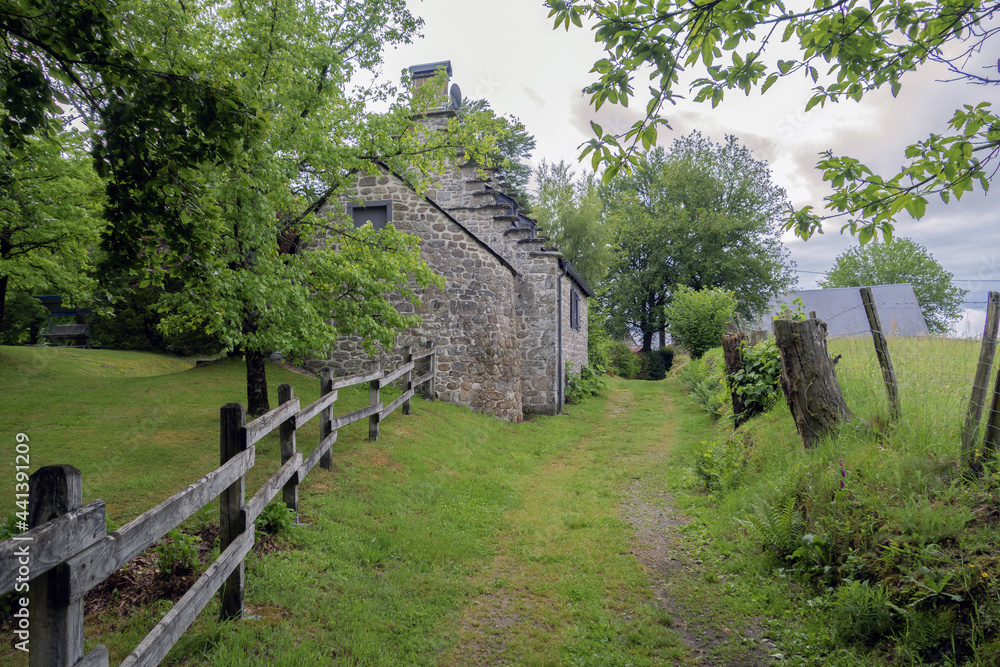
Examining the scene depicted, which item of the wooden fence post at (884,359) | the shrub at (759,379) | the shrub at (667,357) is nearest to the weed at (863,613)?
the wooden fence post at (884,359)

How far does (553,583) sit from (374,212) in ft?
34.8

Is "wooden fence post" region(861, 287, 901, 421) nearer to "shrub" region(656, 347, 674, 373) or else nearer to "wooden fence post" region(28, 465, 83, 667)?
"wooden fence post" region(28, 465, 83, 667)

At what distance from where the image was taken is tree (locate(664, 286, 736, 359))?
23688 millimetres

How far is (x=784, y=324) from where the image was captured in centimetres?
651

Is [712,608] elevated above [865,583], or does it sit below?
below

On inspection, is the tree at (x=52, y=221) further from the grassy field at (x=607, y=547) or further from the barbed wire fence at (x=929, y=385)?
the barbed wire fence at (x=929, y=385)

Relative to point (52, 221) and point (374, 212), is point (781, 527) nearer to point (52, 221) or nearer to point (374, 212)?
point (374, 212)

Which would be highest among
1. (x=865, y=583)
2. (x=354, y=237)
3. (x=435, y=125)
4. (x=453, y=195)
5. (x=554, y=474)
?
(x=435, y=125)

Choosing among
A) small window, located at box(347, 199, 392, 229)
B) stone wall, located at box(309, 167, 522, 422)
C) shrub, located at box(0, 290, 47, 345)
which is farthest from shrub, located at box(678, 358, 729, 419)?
shrub, located at box(0, 290, 47, 345)

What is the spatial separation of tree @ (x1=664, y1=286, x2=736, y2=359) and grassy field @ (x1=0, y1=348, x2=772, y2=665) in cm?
1355

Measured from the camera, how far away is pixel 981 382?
451 centimetres

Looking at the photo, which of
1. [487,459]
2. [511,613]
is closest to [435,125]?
[487,459]

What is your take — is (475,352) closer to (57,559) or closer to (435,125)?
(435,125)

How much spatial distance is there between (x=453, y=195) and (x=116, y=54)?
12.4 metres
